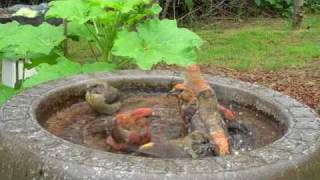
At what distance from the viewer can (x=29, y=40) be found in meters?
3.22

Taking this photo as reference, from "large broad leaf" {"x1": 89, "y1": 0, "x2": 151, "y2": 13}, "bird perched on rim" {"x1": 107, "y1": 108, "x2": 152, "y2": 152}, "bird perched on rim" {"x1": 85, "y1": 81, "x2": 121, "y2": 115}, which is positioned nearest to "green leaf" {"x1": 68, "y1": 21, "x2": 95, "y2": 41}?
"large broad leaf" {"x1": 89, "y1": 0, "x2": 151, "y2": 13}

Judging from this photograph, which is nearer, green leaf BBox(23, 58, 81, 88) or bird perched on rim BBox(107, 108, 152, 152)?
bird perched on rim BBox(107, 108, 152, 152)

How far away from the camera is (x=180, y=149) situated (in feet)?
6.45

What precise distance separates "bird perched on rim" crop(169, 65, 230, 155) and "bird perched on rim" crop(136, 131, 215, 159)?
46mm

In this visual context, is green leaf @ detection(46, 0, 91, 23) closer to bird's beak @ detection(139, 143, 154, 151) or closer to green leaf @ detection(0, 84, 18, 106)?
green leaf @ detection(0, 84, 18, 106)

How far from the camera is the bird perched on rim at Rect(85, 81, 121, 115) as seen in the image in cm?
237

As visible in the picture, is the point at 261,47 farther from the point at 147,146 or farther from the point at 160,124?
the point at 147,146

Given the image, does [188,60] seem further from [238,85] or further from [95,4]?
[95,4]

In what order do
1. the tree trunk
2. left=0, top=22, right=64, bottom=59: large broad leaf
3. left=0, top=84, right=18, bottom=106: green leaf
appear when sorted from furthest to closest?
the tree trunk → left=0, top=84, right=18, bottom=106: green leaf → left=0, top=22, right=64, bottom=59: large broad leaf

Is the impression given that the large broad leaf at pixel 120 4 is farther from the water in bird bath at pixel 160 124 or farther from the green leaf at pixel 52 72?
the water in bird bath at pixel 160 124

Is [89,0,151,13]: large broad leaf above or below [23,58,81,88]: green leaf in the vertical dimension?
above

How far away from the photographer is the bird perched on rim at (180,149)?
194 cm

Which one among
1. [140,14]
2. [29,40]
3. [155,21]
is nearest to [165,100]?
[155,21]

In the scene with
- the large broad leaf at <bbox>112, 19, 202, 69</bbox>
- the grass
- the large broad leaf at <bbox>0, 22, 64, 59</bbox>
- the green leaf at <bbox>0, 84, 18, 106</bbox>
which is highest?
the large broad leaf at <bbox>112, 19, 202, 69</bbox>
